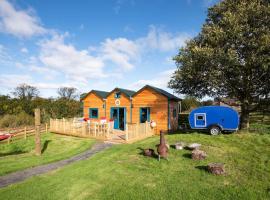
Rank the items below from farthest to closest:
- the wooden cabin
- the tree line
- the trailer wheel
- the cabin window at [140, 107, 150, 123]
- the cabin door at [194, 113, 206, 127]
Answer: the tree line → the cabin window at [140, 107, 150, 123] → the wooden cabin → the cabin door at [194, 113, 206, 127] → the trailer wheel

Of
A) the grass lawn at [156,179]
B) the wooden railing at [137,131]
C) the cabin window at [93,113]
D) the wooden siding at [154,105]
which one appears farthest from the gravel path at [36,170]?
the cabin window at [93,113]

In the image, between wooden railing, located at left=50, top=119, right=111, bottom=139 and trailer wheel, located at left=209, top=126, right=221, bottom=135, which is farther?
wooden railing, located at left=50, top=119, right=111, bottom=139

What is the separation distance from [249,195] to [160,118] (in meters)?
13.3

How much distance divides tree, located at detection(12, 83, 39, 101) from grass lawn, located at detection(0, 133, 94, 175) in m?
46.2

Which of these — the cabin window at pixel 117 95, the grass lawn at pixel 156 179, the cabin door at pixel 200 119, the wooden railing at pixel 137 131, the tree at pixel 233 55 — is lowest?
the grass lawn at pixel 156 179

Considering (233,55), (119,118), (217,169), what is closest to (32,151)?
(119,118)

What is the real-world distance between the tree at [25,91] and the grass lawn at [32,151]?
151 feet

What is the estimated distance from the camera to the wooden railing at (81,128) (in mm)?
17525

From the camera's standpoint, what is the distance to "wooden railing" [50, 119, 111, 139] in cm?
1752

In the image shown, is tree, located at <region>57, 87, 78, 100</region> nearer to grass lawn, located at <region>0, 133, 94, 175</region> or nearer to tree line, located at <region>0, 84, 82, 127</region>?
tree line, located at <region>0, 84, 82, 127</region>

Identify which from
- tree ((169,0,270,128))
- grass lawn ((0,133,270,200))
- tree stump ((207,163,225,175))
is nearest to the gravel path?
grass lawn ((0,133,270,200))

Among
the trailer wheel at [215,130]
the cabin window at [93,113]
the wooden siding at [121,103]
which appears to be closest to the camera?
the trailer wheel at [215,130]

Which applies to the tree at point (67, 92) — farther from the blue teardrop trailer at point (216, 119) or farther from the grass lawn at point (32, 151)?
the blue teardrop trailer at point (216, 119)

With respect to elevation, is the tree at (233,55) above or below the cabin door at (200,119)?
above
